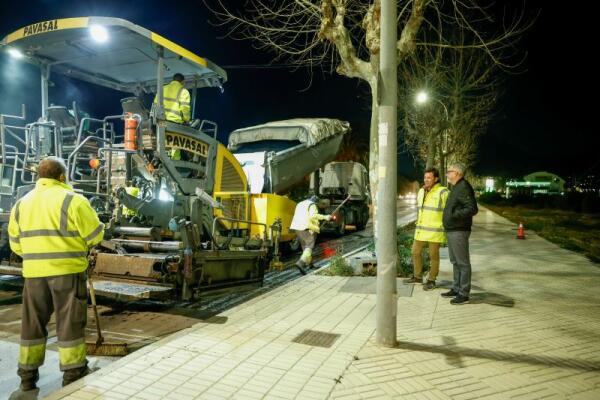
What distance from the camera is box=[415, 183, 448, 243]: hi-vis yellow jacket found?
257 inches

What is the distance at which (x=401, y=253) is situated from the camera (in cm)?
880

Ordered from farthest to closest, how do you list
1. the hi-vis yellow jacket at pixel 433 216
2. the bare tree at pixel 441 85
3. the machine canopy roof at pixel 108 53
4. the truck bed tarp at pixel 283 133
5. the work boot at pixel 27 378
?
1. the bare tree at pixel 441 85
2. the truck bed tarp at pixel 283 133
3. the hi-vis yellow jacket at pixel 433 216
4. the machine canopy roof at pixel 108 53
5. the work boot at pixel 27 378

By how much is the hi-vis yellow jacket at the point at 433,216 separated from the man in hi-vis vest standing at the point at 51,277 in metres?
4.78

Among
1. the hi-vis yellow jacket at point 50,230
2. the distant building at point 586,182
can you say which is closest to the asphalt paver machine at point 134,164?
the hi-vis yellow jacket at point 50,230

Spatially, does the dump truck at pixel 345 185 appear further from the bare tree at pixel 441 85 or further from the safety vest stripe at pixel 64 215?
the safety vest stripe at pixel 64 215

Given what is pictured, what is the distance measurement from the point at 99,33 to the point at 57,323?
3894 mm

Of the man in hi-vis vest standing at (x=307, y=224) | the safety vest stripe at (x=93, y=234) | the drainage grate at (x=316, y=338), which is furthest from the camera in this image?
the man in hi-vis vest standing at (x=307, y=224)

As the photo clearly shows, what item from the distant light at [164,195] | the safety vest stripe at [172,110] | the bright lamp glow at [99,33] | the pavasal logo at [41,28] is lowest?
the distant light at [164,195]

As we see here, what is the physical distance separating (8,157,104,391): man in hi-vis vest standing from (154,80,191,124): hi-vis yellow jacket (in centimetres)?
299

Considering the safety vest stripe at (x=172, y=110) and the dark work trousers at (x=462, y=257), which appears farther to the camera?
the safety vest stripe at (x=172, y=110)

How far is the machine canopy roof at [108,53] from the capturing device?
562 cm

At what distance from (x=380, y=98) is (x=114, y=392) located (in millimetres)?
3406

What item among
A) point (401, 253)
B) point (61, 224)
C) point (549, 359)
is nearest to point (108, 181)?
point (61, 224)

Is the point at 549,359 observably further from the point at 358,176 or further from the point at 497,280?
the point at 358,176
